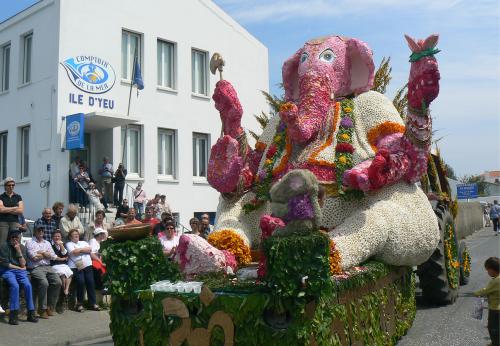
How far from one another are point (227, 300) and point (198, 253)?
2.39 feet

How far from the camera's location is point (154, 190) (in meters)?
17.8

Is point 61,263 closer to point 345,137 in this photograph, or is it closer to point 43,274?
point 43,274

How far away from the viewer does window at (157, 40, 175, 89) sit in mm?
18633

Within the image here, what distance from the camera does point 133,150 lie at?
17656 millimetres

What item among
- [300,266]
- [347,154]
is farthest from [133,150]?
[300,266]

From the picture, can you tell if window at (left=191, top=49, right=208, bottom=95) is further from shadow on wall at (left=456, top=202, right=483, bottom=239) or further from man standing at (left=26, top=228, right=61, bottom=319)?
man standing at (left=26, top=228, right=61, bottom=319)

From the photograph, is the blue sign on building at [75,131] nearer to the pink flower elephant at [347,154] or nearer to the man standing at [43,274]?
the man standing at [43,274]

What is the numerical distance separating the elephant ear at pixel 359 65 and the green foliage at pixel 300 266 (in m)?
2.97

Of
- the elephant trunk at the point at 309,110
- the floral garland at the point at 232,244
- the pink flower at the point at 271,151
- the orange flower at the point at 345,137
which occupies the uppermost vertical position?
the elephant trunk at the point at 309,110

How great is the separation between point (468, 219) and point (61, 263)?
20.0 meters

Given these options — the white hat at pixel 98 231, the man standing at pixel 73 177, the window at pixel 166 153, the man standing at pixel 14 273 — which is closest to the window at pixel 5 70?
the man standing at pixel 73 177

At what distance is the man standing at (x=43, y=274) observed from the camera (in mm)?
8742

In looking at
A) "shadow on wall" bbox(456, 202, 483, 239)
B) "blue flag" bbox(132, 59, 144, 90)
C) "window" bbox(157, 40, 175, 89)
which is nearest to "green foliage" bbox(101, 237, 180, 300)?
"blue flag" bbox(132, 59, 144, 90)

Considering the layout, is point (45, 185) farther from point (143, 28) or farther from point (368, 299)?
point (368, 299)
